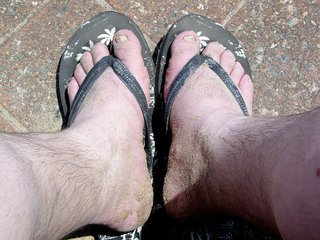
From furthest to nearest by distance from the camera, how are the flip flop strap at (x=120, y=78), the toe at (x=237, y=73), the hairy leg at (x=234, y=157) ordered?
the toe at (x=237, y=73), the flip flop strap at (x=120, y=78), the hairy leg at (x=234, y=157)

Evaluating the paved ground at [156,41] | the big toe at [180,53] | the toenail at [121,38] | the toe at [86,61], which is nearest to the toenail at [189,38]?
the big toe at [180,53]

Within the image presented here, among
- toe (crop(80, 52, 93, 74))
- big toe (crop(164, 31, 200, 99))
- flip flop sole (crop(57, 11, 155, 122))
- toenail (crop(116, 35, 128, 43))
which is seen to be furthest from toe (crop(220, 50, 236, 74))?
toe (crop(80, 52, 93, 74))

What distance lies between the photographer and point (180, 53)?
191cm

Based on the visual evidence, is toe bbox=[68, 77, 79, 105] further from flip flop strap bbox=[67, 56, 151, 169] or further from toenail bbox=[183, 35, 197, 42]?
toenail bbox=[183, 35, 197, 42]

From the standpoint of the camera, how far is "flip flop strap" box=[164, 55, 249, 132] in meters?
1.87

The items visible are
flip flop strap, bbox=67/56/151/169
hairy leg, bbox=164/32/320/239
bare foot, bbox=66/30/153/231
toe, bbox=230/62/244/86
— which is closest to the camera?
hairy leg, bbox=164/32/320/239

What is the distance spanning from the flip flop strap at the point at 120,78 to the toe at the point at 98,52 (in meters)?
0.02

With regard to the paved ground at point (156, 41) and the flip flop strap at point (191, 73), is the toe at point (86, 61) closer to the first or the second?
the paved ground at point (156, 41)

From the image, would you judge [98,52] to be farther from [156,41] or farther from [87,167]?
[87,167]

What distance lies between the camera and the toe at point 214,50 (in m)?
1.97

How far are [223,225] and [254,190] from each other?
1.83 ft

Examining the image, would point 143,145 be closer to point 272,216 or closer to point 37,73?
point 37,73

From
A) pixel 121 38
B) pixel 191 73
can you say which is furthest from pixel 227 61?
pixel 121 38

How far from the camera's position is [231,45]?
1.98m
